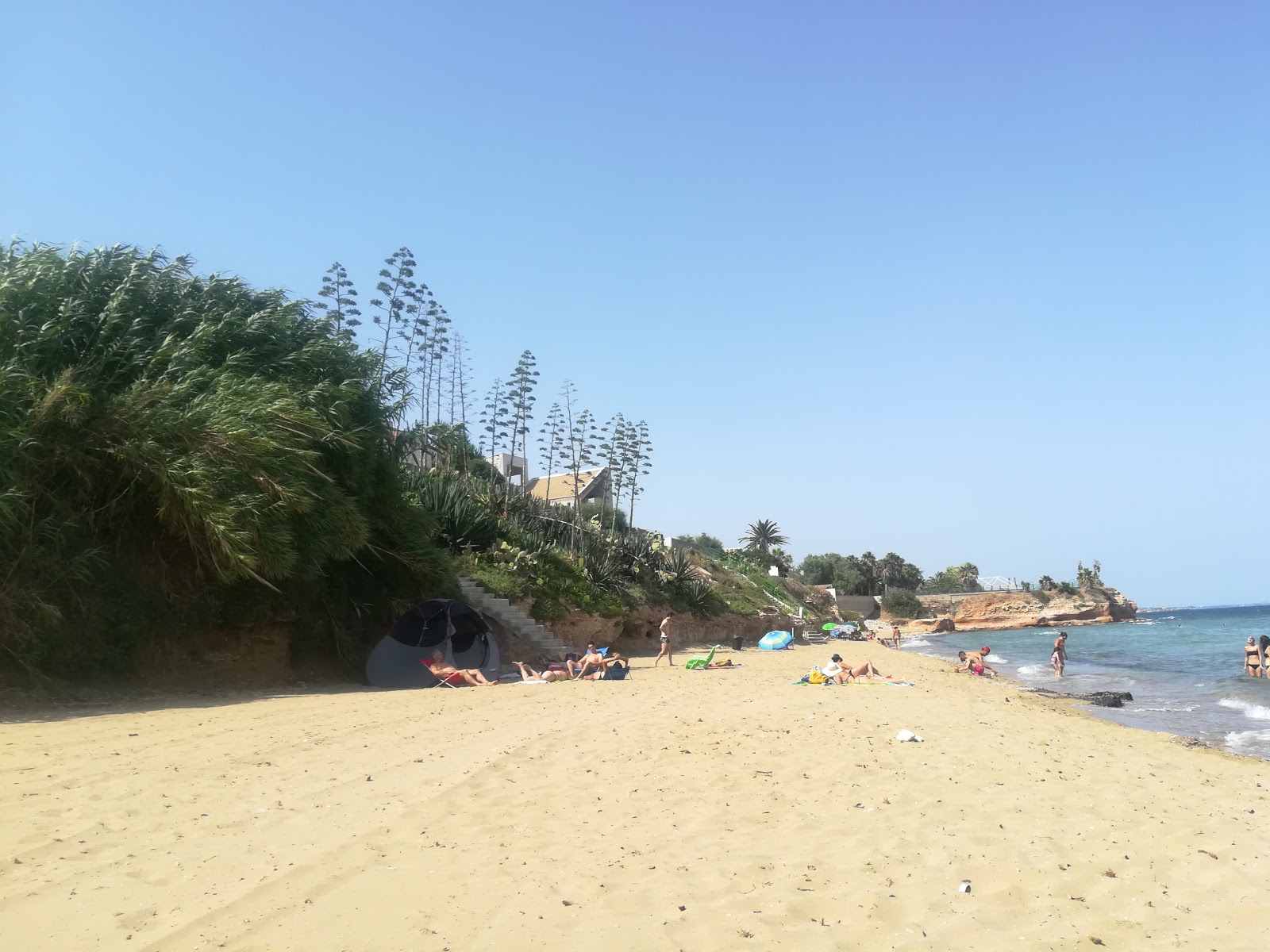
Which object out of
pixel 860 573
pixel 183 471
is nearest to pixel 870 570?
pixel 860 573

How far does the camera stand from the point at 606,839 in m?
5.63

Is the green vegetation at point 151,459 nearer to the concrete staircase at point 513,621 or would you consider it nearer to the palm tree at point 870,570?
the concrete staircase at point 513,621

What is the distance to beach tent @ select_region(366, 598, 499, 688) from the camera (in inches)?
614

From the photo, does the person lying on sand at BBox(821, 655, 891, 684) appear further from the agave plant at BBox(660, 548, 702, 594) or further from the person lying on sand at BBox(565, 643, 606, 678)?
the agave plant at BBox(660, 548, 702, 594)

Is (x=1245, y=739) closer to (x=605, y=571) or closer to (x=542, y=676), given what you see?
(x=542, y=676)

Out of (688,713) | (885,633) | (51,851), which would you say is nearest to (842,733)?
(688,713)

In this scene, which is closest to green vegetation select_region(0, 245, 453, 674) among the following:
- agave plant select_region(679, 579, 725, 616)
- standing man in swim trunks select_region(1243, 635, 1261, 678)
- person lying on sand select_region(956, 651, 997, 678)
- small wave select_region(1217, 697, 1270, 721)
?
small wave select_region(1217, 697, 1270, 721)

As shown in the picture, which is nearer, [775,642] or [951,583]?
[775,642]

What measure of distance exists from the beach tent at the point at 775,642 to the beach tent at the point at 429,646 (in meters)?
15.3

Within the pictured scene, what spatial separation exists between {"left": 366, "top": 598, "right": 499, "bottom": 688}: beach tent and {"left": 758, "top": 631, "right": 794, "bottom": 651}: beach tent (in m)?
15.3

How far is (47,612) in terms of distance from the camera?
36.6 ft

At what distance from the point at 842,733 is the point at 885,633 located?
163 ft

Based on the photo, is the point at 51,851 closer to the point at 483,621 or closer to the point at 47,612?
the point at 47,612

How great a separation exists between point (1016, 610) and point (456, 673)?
81.5 meters
